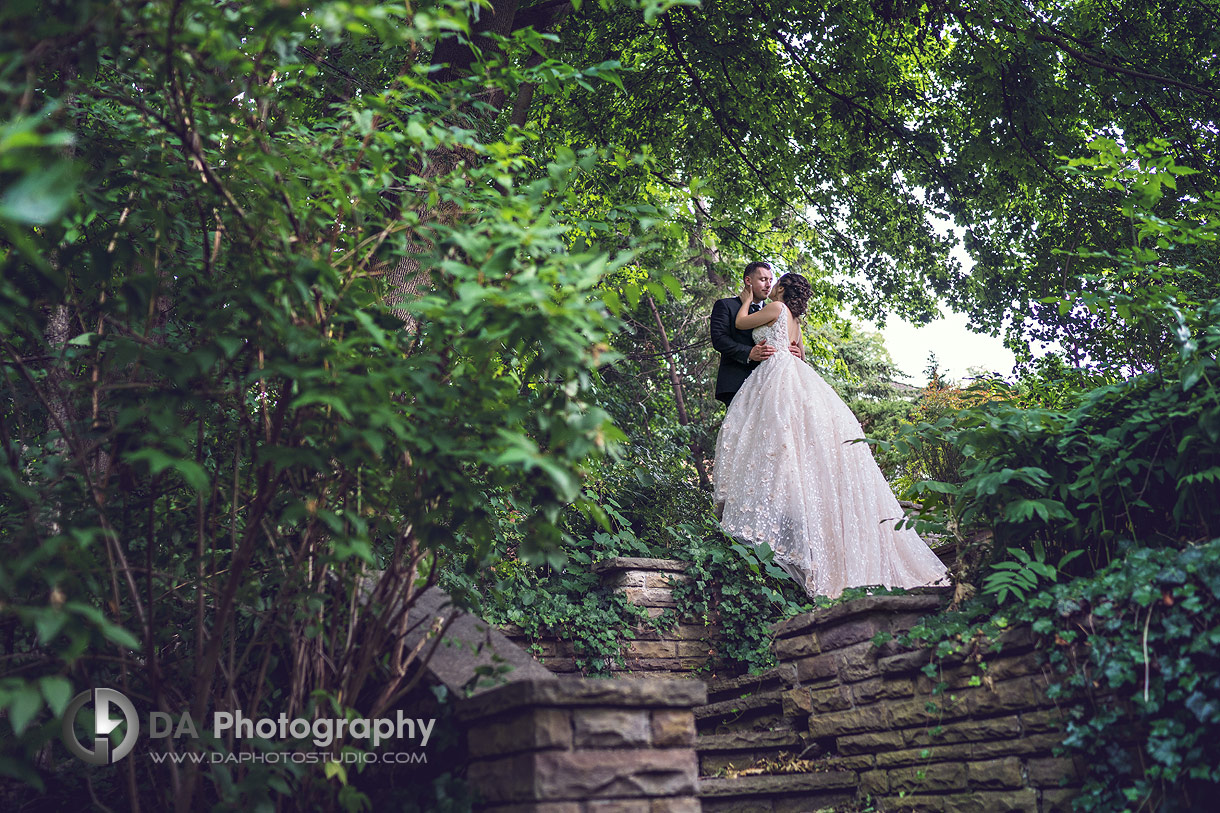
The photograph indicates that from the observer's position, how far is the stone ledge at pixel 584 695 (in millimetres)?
2092

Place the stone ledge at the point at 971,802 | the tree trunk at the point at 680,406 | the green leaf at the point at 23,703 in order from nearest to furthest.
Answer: the green leaf at the point at 23,703, the stone ledge at the point at 971,802, the tree trunk at the point at 680,406

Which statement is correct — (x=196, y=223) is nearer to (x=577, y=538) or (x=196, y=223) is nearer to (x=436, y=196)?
(x=436, y=196)

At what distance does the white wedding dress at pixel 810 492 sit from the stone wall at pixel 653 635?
23.8 inches

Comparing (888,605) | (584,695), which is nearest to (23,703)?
(584,695)

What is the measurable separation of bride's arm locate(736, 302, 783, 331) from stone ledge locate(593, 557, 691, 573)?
1894 mm

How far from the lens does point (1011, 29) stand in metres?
6.12

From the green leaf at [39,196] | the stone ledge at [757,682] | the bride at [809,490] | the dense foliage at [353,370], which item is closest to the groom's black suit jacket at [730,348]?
the bride at [809,490]

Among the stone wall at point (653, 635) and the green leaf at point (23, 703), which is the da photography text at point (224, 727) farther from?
the stone wall at point (653, 635)

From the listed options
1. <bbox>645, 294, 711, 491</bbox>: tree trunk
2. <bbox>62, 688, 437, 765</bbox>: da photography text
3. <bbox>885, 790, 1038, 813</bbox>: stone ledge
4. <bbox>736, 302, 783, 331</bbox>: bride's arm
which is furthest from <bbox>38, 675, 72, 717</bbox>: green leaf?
<bbox>645, 294, 711, 491</bbox>: tree trunk

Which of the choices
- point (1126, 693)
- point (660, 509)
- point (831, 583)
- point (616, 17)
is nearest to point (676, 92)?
point (616, 17)

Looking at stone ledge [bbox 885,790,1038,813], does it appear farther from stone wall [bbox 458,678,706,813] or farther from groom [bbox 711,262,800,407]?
groom [bbox 711,262,800,407]

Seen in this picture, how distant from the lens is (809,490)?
5.31 metres

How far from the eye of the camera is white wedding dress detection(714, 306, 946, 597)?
203 inches

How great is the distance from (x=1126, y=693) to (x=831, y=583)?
2462mm
